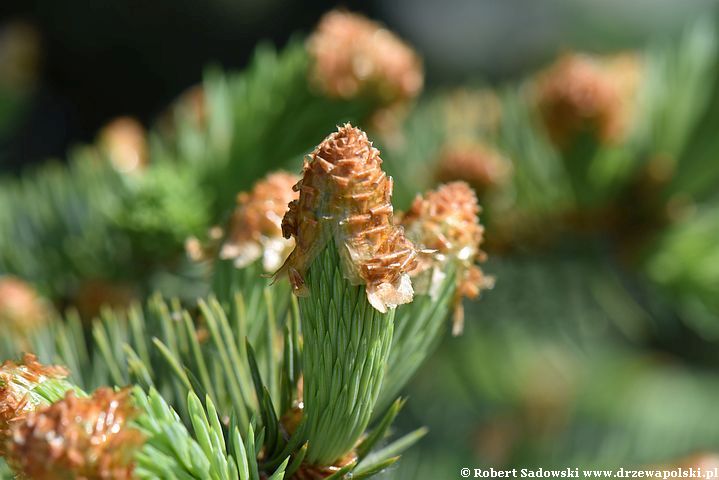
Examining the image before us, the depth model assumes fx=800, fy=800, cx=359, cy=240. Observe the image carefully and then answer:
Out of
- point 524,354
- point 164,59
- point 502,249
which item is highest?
point 164,59

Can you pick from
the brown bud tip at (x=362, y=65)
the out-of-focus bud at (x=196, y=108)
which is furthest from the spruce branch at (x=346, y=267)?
the out-of-focus bud at (x=196, y=108)

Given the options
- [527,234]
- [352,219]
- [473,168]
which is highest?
[352,219]

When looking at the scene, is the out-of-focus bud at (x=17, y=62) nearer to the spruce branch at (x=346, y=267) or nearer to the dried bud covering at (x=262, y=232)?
the dried bud covering at (x=262, y=232)

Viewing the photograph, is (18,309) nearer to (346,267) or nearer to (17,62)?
(346,267)

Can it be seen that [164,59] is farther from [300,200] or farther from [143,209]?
[300,200]

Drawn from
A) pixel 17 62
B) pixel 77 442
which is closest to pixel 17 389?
pixel 77 442

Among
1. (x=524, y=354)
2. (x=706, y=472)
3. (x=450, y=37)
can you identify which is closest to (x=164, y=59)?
(x=450, y=37)
